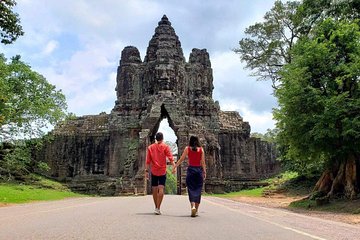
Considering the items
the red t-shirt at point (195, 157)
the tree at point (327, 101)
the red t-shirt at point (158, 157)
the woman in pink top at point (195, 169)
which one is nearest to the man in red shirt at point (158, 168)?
the red t-shirt at point (158, 157)

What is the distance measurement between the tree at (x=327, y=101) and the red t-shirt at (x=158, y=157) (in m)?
7.77

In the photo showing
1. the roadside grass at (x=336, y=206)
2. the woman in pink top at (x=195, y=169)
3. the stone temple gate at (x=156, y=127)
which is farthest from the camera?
the stone temple gate at (x=156, y=127)

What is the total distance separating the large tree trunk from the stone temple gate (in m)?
17.9

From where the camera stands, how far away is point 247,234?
6.66 m

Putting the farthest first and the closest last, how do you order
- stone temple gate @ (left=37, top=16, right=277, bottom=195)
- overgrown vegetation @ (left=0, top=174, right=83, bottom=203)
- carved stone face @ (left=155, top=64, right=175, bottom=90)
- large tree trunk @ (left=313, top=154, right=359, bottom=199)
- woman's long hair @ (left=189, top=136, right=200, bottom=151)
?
→ 1. carved stone face @ (left=155, top=64, right=175, bottom=90)
2. stone temple gate @ (left=37, top=16, right=277, bottom=195)
3. overgrown vegetation @ (left=0, top=174, right=83, bottom=203)
4. large tree trunk @ (left=313, top=154, right=359, bottom=199)
5. woman's long hair @ (left=189, top=136, right=200, bottom=151)

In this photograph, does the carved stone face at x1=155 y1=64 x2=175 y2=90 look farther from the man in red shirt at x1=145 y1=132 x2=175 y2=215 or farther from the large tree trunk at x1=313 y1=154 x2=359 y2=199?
the man in red shirt at x1=145 y1=132 x2=175 y2=215

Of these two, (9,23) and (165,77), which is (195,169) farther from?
(165,77)

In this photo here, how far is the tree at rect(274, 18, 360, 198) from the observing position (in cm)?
1569

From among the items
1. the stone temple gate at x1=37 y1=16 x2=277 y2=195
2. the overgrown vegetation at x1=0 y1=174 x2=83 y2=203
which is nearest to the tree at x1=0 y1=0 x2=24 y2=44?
the overgrown vegetation at x1=0 y1=174 x2=83 y2=203

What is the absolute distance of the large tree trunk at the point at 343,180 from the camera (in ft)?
54.4

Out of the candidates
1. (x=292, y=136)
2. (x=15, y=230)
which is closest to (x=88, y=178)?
(x=292, y=136)

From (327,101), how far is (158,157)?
8587mm

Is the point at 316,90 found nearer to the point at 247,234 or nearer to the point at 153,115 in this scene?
the point at 247,234

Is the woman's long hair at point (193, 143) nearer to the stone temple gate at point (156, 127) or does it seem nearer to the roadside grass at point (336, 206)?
the roadside grass at point (336, 206)
